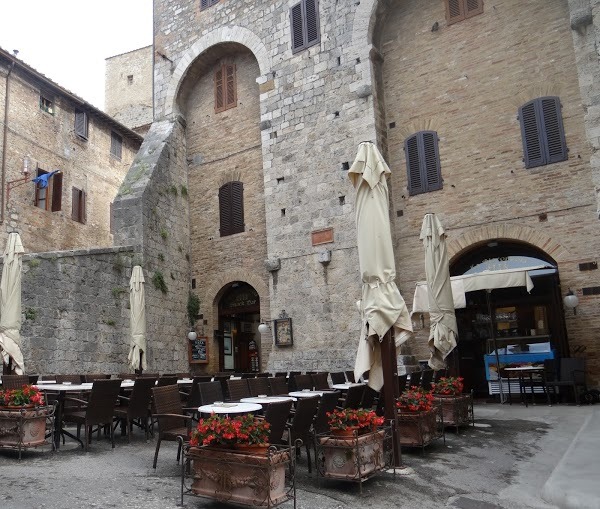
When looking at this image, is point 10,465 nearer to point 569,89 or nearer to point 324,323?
point 324,323

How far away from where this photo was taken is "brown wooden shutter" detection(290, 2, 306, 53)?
15117 millimetres

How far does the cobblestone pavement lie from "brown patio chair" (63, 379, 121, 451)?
0.33 metres

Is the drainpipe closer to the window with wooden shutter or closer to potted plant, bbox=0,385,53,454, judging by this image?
potted plant, bbox=0,385,53,454

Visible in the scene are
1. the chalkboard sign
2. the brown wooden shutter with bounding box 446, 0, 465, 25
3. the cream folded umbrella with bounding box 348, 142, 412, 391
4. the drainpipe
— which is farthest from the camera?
the drainpipe

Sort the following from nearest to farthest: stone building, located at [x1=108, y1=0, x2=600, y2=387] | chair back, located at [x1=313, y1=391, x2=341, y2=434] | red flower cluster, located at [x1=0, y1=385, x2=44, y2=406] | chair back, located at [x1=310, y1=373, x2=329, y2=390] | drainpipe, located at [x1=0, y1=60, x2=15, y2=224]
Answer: chair back, located at [x1=313, y1=391, x2=341, y2=434] < red flower cluster, located at [x1=0, y1=385, x2=44, y2=406] < chair back, located at [x1=310, y1=373, x2=329, y2=390] < stone building, located at [x1=108, y1=0, x2=600, y2=387] < drainpipe, located at [x1=0, y1=60, x2=15, y2=224]

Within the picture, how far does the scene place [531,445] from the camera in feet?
22.3

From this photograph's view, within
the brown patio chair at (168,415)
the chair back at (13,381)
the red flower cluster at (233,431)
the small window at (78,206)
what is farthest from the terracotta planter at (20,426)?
the small window at (78,206)

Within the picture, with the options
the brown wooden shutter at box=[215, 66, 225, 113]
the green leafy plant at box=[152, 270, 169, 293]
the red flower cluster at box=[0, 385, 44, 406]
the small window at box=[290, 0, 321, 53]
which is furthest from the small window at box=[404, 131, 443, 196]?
the red flower cluster at box=[0, 385, 44, 406]

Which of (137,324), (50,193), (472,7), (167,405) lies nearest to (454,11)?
(472,7)

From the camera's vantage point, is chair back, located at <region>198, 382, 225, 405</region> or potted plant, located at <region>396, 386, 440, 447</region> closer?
chair back, located at <region>198, 382, 225, 405</region>

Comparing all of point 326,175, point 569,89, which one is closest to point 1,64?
point 326,175

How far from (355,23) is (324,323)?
25.0ft

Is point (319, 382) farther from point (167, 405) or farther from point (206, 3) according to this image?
point (206, 3)

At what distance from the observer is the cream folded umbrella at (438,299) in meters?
Answer: 8.64
